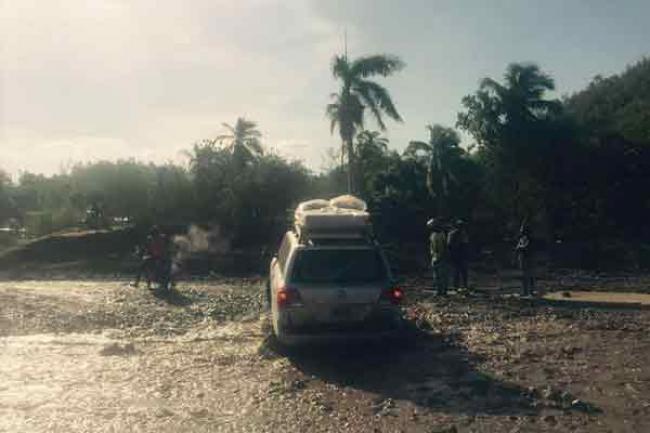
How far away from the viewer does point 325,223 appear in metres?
12.0

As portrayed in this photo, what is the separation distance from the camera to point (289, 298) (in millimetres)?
10883

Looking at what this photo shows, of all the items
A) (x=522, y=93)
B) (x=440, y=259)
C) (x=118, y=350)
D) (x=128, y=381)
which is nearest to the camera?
(x=128, y=381)

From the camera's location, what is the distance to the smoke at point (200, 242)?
114ft

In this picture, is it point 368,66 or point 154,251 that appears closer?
point 154,251

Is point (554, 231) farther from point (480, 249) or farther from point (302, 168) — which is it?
point (302, 168)

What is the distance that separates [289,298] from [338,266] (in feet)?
2.99

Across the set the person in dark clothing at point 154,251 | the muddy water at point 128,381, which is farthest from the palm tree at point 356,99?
the muddy water at point 128,381

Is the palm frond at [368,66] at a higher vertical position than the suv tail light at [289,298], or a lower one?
higher

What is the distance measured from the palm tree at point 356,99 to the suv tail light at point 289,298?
2592 cm

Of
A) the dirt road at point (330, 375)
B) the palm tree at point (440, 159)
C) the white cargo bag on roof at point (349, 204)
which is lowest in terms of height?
the dirt road at point (330, 375)

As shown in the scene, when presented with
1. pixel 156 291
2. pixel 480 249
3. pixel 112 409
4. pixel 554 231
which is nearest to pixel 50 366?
pixel 112 409

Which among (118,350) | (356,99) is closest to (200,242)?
(356,99)

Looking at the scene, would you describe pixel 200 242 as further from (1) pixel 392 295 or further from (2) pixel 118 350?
(1) pixel 392 295

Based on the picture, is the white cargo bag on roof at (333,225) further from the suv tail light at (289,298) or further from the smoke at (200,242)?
the smoke at (200,242)
